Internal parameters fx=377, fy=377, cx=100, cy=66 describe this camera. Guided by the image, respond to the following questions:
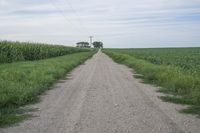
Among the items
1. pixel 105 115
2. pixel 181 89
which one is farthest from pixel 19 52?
pixel 105 115

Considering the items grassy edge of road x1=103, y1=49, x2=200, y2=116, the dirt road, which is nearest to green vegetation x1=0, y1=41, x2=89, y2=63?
grassy edge of road x1=103, y1=49, x2=200, y2=116

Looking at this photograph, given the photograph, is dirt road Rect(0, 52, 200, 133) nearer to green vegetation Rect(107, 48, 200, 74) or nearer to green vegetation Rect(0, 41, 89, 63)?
green vegetation Rect(107, 48, 200, 74)

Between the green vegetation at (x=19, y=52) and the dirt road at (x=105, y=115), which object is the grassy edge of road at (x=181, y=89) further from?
the green vegetation at (x=19, y=52)

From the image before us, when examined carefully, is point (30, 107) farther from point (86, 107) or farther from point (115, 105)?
point (115, 105)

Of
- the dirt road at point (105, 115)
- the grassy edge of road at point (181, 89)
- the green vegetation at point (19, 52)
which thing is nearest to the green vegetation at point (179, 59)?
the grassy edge of road at point (181, 89)

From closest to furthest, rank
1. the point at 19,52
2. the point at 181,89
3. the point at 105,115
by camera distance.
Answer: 1. the point at 105,115
2. the point at 181,89
3. the point at 19,52

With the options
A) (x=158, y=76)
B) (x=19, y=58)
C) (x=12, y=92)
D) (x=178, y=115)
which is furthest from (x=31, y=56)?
(x=178, y=115)

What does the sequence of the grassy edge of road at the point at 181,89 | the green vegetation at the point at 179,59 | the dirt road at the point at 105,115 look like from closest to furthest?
the dirt road at the point at 105,115
the grassy edge of road at the point at 181,89
the green vegetation at the point at 179,59

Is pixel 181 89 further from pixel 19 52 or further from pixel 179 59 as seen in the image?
pixel 19 52

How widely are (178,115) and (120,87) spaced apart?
19.6 ft

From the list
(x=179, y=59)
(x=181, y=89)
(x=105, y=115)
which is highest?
(x=105, y=115)

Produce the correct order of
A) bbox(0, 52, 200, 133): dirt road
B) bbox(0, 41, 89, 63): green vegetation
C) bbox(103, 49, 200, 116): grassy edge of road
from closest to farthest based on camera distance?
1. bbox(0, 52, 200, 133): dirt road
2. bbox(103, 49, 200, 116): grassy edge of road
3. bbox(0, 41, 89, 63): green vegetation

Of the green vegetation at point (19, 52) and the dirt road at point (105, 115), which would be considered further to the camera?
the green vegetation at point (19, 52)

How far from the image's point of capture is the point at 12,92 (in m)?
11.9
